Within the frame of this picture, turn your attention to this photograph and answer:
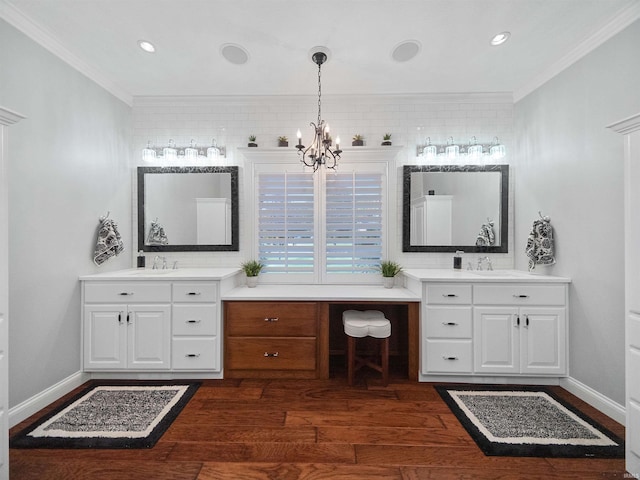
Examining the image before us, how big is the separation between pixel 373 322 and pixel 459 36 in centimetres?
254

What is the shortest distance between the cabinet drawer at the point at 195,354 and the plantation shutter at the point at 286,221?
103 cm

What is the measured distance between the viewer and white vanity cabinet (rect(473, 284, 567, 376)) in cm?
281

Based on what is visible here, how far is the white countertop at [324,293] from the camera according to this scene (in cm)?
296

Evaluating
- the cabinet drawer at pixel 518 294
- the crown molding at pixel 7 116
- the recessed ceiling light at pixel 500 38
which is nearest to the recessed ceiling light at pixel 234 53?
the crown molding at pixel 7 116

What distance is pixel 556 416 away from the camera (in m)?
2.37

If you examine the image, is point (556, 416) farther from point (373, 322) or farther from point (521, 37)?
point (521, 37)

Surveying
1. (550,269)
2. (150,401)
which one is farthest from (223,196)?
(550,269)

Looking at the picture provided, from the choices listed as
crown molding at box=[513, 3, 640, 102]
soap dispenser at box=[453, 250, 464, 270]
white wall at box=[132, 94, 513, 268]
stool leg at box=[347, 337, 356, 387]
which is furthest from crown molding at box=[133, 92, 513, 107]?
stool leg at box=[347, 337, 356, 387]

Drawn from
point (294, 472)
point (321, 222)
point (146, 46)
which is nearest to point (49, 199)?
point (146, 46)

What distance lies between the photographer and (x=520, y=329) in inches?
112

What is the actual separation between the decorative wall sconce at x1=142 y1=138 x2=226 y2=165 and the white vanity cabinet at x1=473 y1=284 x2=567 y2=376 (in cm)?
314

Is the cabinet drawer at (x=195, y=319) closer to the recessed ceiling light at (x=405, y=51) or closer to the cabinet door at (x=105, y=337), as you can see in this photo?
the cabinet door at (x=105, y=337)

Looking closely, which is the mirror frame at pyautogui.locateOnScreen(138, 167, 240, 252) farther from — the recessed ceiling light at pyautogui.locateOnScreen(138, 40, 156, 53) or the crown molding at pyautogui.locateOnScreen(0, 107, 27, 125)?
the crown molding at pyautogui.locateOnScreen(0, 107, 27, 125)

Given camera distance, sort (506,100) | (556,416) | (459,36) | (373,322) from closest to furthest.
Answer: (556,416) → (459,36) → (373,322) → (506,100)
